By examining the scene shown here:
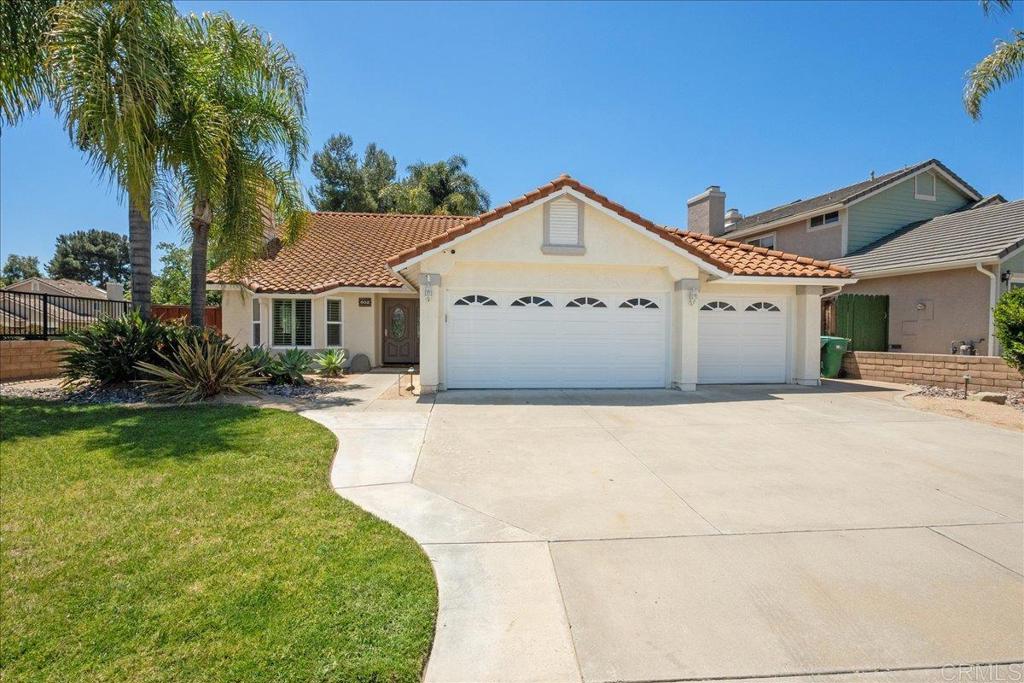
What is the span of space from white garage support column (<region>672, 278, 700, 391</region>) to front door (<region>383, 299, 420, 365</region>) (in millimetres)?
8852

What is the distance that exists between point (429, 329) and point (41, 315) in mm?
10884

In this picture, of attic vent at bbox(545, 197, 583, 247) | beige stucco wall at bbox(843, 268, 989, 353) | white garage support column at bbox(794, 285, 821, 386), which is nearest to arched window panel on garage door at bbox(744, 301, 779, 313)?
white garage support column at bbox(794, 285, 821, 386)

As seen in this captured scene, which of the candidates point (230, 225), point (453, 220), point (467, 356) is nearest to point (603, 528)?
point (467, 356)

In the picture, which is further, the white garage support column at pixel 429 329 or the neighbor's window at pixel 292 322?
the neighbor's window at pixel 292 322

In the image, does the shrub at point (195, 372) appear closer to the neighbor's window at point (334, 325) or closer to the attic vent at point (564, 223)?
the neighbor's window at point (334, 325)

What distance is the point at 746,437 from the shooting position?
7488mm

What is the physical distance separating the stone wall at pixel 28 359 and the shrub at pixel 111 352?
2.07 metres

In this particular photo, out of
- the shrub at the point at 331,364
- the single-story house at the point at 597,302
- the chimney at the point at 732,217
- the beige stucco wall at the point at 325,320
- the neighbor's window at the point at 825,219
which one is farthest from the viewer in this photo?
the chimney at the point at 732,217

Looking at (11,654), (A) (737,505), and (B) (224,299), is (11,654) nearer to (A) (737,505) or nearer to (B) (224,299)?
(A) (737,505)

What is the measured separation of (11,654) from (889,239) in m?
24.5

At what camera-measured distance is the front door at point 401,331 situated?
17062mm

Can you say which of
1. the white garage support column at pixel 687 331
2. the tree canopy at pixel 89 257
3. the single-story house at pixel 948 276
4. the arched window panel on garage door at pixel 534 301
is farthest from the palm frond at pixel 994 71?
the tree canopy at pixel 89 257

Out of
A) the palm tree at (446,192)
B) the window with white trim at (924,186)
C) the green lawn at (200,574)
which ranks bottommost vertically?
the green lawn at (200,574)

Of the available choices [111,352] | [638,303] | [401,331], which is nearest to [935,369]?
[638,303]
